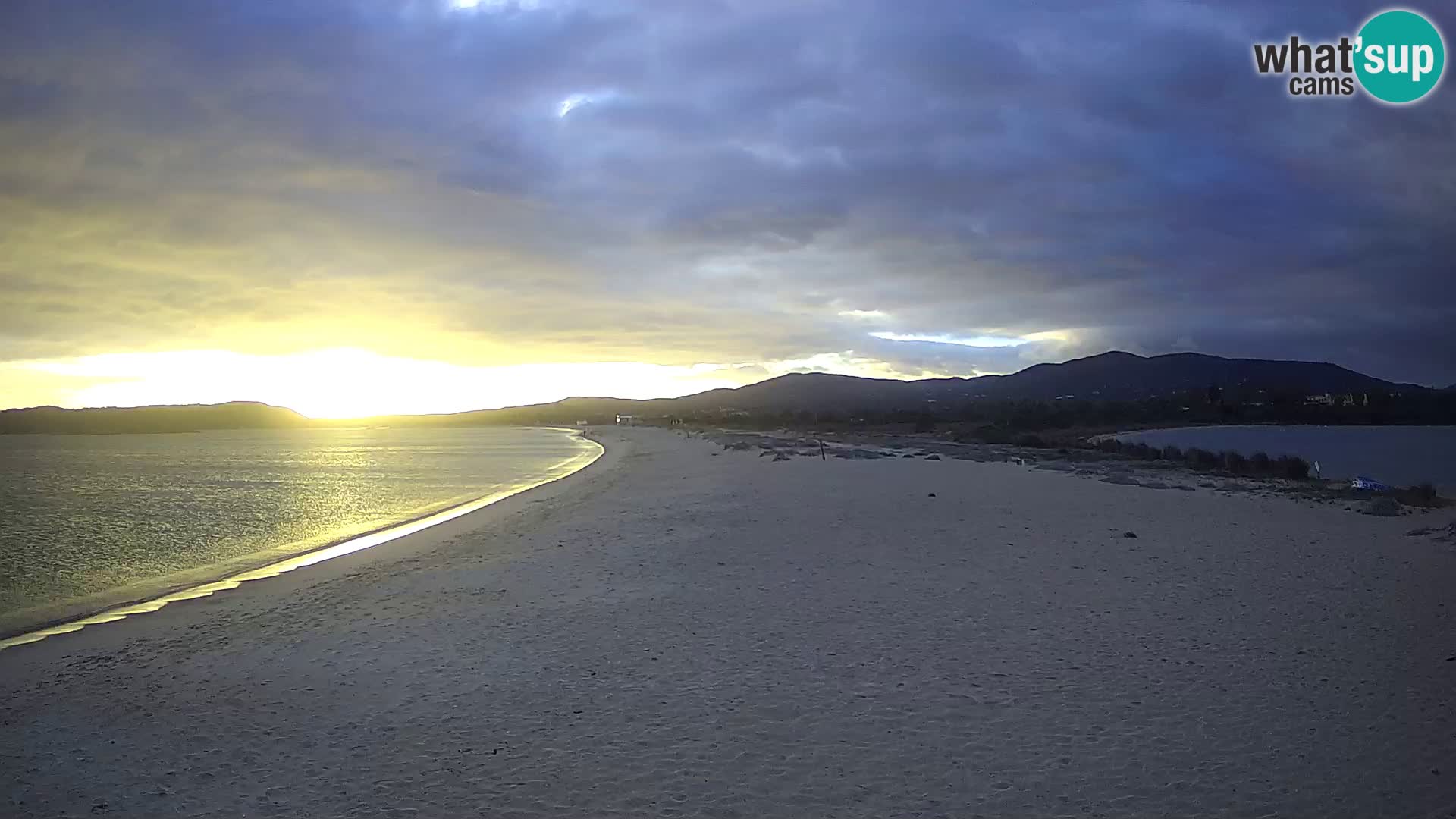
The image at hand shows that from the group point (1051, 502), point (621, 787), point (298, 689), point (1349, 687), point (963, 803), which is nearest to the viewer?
point (963, 803)

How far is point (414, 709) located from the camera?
572 centimetres

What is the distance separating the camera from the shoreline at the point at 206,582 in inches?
364

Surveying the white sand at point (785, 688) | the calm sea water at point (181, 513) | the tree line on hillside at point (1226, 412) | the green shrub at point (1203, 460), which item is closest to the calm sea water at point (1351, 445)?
the tree line on hillside at point (1226, 412)

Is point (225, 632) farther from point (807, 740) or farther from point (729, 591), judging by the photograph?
point (807, 740)

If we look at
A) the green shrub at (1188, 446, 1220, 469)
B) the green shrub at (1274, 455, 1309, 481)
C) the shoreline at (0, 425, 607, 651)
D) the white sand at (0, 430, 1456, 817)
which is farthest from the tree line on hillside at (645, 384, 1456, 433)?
the white sand at (0, 430, 1456, 817)

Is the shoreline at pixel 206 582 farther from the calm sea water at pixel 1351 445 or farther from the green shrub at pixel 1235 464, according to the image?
the calm sea water at pixel 1351 445

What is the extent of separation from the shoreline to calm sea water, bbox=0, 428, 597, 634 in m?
0.11

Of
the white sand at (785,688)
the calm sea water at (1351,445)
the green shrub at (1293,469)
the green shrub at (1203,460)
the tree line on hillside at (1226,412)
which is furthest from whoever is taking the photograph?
the tree line on hillside at (1226,412)

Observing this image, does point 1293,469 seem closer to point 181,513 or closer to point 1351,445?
point 181,513

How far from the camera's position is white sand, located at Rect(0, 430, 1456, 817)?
4363 millimetres

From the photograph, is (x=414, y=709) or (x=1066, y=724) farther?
(x=414, y=709)

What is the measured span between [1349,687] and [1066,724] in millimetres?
2061

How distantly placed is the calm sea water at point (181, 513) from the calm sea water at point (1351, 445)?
2863 centimetres

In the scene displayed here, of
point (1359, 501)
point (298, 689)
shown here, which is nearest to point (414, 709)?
point (298, 689)
